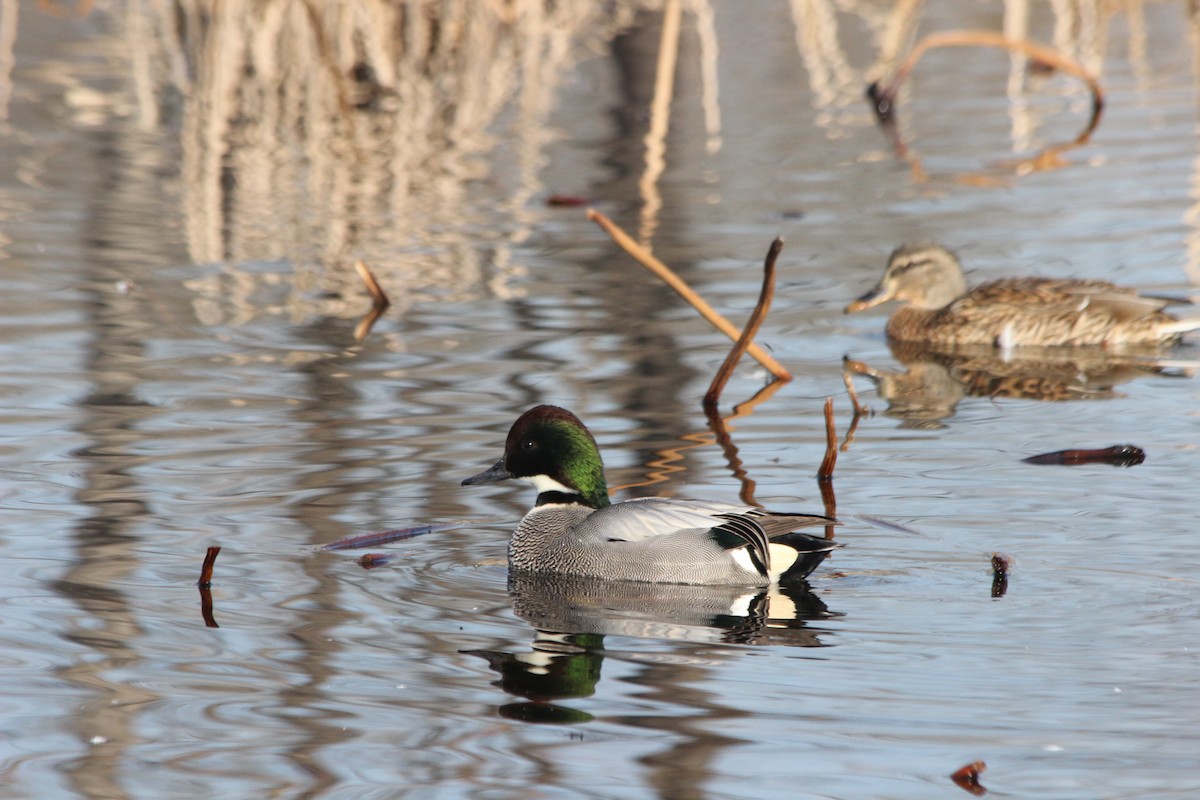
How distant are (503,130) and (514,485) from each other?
932 cm

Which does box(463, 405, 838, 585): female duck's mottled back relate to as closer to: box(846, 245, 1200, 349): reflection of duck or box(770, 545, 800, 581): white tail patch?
box(770, 545, 800, 581): white tail patch

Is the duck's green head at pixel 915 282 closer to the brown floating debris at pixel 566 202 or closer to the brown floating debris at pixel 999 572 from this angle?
the brown floating debris at pixel 566 202

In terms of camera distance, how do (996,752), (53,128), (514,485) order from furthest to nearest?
(53,128) → (514,485) → (996,752)

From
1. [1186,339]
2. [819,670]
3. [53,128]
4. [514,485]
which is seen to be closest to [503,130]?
[53,128]

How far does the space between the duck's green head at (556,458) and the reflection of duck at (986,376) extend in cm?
206

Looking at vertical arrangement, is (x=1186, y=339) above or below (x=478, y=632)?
above

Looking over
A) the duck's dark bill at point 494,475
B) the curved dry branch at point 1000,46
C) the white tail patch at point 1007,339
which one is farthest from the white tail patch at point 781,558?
the curved dry branch at point 1000,46

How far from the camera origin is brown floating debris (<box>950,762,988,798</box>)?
4.35 metres

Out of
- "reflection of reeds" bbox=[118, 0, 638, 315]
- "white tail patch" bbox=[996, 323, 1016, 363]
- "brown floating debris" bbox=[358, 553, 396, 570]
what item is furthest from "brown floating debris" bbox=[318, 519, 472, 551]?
"white tail patch" bbox=[996, 323, 1016, 363]

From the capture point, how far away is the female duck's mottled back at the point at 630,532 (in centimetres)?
596

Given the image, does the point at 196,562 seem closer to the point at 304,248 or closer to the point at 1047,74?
the point at 304,248

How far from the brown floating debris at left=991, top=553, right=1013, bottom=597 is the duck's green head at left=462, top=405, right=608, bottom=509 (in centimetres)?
141

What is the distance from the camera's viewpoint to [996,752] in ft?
15.0

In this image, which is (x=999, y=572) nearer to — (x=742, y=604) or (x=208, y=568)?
(x=742, y=604)
